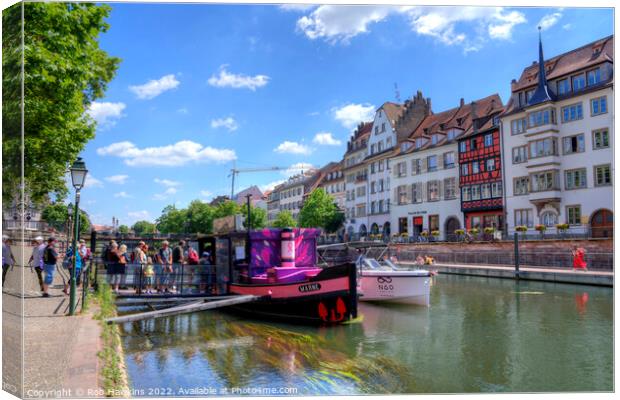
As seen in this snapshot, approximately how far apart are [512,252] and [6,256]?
2824 centimetres

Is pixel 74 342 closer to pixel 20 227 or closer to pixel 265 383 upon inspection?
pixel 20 227

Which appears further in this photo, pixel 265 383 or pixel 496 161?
pixel 496 161

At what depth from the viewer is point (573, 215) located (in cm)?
2442

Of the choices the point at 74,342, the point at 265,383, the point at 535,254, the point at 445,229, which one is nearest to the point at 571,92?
the point at 535,254

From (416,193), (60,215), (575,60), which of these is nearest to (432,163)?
(416,193)

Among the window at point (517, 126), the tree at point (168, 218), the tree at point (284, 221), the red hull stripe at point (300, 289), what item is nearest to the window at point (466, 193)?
the window at point (517, 126)

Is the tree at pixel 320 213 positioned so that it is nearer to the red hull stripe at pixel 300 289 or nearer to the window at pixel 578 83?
the window at pixel 578 83

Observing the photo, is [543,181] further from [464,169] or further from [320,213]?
[320,213]

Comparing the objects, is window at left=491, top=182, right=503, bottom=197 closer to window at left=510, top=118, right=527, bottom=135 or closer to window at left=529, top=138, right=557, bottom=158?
window at left=510, top=118, right=527, bottom=135

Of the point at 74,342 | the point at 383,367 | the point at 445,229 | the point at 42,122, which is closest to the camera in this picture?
the point at 74,342

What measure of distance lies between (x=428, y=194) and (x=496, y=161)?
8.73m

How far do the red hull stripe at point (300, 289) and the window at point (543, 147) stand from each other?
22.8 metres

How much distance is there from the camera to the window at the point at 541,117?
30938 mm

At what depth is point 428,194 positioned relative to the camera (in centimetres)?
→ 4738
